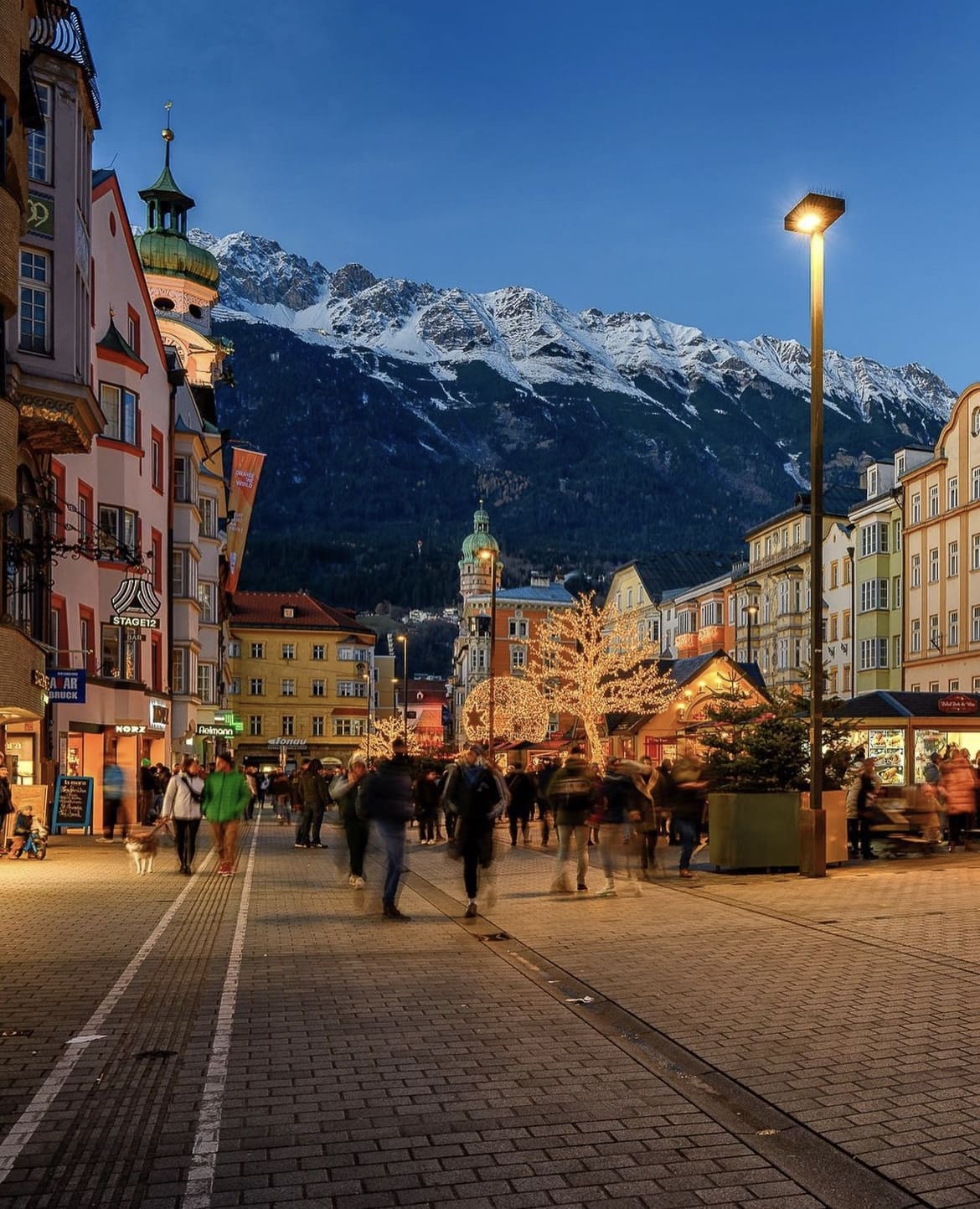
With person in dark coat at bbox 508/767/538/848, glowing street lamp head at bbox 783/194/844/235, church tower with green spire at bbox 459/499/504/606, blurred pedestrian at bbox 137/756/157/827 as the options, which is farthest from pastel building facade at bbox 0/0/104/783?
church tower with green spire at bbox 459/499/504/606

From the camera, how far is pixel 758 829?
18.8m

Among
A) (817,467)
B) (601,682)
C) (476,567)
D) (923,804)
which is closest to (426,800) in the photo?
(923,804)

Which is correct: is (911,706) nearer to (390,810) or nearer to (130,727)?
(390,810)

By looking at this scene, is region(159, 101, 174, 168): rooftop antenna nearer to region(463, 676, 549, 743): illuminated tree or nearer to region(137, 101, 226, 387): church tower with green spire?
region(137, 101, 226, 387): church tower with green spire

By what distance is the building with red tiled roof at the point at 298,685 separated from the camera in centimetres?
10488

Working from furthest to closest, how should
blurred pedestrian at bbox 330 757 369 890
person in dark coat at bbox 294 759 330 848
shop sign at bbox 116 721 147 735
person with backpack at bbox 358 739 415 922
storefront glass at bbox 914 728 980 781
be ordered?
shop sign at bbox 116 721 147 735, storefront glass at bbox 914 728 980 781, person in dark coat at bbox 294 759 330 848, blurred pedestrian at bbox 330 757 369 890, person with backpack at bbox 358 739 415 922

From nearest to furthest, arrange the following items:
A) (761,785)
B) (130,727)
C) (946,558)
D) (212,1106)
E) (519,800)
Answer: (212,1106) < (761,785) < (519,800) < (130,727) < (946,558)

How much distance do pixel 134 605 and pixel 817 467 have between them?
846 inches

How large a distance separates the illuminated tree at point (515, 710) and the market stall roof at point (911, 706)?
26806 millimetres

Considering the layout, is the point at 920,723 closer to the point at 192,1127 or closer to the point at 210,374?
the point at 192,1127

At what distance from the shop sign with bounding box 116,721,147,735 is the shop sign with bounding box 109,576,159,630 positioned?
194 inches

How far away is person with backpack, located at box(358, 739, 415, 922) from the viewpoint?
46.5ft

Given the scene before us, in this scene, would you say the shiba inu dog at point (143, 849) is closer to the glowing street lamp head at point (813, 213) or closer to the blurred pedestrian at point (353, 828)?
the blurred pedestrian at point (353, 828)

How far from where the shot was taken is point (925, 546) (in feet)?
193
